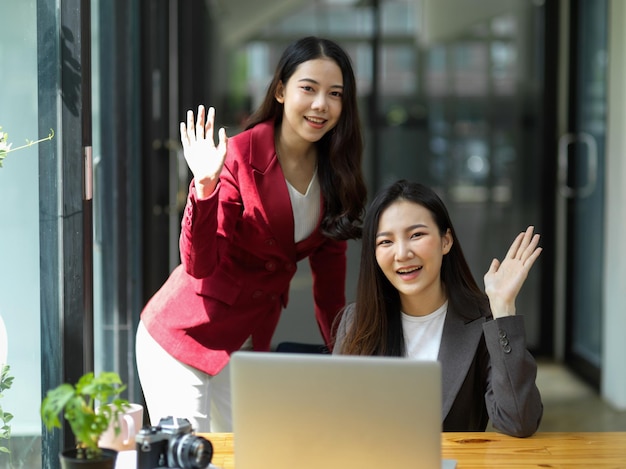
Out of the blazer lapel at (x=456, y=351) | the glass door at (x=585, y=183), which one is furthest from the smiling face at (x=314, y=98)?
the glass door at (x=585, y=183)

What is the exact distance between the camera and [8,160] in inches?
78.9

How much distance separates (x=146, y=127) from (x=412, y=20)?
6.93ft

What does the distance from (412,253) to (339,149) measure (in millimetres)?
493

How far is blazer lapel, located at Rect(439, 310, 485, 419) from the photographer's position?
2084 millimetres

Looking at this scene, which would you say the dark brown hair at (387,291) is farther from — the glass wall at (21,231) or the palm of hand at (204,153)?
the glass wall at (21,231)

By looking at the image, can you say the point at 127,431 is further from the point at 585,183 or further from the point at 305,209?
the point at 585,183

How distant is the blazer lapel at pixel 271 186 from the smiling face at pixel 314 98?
0.10 meters

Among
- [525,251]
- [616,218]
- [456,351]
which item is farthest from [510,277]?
[616,218]

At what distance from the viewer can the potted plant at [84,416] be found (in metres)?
1.37

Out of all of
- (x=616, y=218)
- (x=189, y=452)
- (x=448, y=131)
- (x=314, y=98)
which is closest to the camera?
(x=189, y=452)

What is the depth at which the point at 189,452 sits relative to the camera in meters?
1.53

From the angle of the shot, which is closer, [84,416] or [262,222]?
[84,416]

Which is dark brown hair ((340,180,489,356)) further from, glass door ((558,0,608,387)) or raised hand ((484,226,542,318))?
glass door ((558,0,608,387))

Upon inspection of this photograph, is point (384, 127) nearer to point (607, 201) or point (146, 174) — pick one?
point (607, 201)
